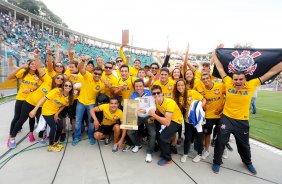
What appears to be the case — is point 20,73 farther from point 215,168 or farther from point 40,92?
point 215,168

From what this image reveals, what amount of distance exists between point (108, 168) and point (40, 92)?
235 centimetres

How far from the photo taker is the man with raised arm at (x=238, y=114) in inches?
121

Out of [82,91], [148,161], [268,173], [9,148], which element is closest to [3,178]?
[9,148]

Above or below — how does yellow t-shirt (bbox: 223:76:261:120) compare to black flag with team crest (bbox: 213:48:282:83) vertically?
below

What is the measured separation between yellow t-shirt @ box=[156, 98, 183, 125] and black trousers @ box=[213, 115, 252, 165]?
816 mm

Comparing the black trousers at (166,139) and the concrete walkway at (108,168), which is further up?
the black trousers at (166,139)

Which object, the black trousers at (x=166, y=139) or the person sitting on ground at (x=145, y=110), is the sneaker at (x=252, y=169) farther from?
the person sitting on ground at (x=145, y=110)

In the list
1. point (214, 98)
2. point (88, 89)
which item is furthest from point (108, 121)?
point (214, 98)

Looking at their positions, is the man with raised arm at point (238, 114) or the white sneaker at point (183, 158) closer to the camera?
the man with raised arm at point (238, 114)

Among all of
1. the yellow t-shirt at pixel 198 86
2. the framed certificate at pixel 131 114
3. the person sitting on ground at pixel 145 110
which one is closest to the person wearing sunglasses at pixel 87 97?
the person sitting on ground at pixel 145 110

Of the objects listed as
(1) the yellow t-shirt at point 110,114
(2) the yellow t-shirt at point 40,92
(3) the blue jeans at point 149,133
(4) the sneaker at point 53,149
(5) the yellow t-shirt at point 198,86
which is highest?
(5) the yellow t-shirt at point 198,86

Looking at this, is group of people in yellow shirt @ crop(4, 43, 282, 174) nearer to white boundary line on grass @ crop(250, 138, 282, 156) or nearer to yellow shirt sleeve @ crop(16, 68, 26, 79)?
yellow shirt sleeve @ crop(16, 68, 26, 79)

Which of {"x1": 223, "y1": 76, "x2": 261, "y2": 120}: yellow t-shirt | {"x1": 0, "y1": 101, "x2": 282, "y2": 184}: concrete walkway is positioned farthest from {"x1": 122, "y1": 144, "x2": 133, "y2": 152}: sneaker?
{"x1": 223, "y1": 76, "x2": 261, "y2": 120}: yellow t-shirt

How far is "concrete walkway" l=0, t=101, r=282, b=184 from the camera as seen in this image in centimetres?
278
